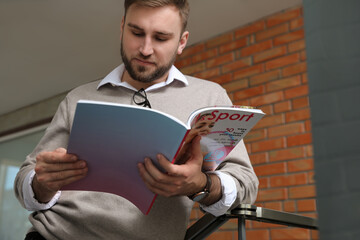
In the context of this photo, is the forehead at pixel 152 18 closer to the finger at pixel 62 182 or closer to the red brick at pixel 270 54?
the finger at pixel 62 182

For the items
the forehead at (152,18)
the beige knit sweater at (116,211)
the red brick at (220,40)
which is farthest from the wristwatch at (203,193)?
the red brick at (220,40)

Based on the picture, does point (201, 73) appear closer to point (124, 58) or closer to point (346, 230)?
point (124, 58)

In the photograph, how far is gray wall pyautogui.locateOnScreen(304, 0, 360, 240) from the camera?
0.35 metres

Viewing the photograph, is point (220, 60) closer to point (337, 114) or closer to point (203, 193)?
point (203, 193)

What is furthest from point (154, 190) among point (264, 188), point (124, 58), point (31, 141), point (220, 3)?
point (31, 141)

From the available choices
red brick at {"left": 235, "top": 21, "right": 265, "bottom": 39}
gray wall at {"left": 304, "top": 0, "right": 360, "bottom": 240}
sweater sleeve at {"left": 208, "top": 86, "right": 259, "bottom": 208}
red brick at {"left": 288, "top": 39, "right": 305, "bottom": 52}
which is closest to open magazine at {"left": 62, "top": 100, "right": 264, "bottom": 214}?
sweater sleeve at {"left": 208, "top": 86, "right": 259, "bottom": 208}

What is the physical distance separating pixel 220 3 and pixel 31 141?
3230 mm

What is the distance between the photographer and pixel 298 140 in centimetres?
293

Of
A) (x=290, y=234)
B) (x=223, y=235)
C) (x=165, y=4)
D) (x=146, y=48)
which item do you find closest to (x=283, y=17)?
(x=290, y=234)

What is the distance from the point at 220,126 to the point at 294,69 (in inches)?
→ 87.7

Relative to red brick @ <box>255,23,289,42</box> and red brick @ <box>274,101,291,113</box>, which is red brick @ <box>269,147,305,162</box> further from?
red brick @ <box>255,23,289,42</box>

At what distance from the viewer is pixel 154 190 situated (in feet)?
3.14

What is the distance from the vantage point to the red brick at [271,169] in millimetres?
2965

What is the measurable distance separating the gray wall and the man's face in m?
0.98
